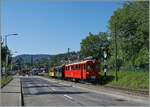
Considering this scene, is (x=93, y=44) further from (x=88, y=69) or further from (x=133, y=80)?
(x=133, y=80)

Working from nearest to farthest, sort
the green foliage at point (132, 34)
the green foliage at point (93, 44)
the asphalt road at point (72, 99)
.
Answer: the asphalt road at point (72, 99), the green foliage at point (132, 34), the green foliage at point (93, 44)

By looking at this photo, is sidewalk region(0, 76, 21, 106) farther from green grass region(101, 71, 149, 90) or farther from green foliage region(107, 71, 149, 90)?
green foliage region(107, 71, 149, 90)

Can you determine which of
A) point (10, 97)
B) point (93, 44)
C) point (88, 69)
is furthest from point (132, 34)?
point (10, 97)

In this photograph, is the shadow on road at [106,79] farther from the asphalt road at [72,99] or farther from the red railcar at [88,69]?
the asphalt road at [72,99]

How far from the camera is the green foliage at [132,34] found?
6839 cm

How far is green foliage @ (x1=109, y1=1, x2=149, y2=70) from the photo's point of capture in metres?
68.4

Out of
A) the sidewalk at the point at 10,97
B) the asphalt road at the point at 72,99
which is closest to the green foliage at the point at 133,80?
the asphalt road at the point at 72,99

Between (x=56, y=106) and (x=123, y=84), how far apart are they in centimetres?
3223

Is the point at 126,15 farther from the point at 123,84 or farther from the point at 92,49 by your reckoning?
the point at 92,49

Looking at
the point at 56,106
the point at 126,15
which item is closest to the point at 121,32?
the point at 126,15

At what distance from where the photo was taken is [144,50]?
70.9 m

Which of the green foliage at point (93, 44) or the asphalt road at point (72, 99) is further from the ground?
the green foliage at point (93, 44)

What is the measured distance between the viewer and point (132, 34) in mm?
79375

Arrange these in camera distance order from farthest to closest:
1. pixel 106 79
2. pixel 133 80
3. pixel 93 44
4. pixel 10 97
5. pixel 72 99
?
pixel 93 44 → pixel 106 79 → pixel 133 80 → pixel 10 97 → pixel 72 99
